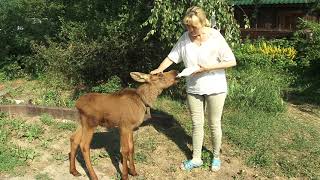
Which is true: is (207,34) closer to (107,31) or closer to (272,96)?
(272,96)

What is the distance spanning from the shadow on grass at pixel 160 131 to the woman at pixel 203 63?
1000 mm

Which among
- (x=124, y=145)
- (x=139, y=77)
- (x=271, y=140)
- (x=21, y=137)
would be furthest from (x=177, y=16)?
(x=21, y=137)

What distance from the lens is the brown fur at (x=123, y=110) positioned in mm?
5391

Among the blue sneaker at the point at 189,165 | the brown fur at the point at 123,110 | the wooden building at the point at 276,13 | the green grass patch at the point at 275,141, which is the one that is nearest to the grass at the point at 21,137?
the brown fur at the point at 123,110

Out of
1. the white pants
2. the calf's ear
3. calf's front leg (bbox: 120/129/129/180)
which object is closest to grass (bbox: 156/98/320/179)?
the white pants

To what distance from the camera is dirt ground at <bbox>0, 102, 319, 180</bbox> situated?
585cm

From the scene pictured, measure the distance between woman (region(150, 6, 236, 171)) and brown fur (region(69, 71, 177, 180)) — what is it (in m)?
0.21

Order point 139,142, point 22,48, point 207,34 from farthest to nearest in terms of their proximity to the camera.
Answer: point 22,48 < point 139,142 < point 207,34

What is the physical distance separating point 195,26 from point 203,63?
1.49 feet

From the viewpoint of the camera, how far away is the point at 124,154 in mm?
5414

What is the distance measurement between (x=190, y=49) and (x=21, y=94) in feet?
18.3

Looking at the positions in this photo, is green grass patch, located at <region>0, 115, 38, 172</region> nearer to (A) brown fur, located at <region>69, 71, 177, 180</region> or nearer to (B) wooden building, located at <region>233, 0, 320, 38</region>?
(A) brown fur, located at <region>69, 71, 177, 180</region>

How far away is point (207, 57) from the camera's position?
5.20 metres

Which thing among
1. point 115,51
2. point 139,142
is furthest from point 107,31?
point 139,142
